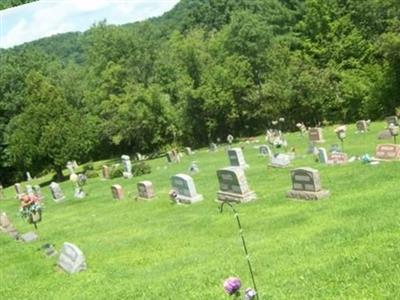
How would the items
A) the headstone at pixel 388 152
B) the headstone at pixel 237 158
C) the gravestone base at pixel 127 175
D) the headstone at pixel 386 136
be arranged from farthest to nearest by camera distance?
1. the gravestone base at pixel 127 175
2. the headstone at pixel 386 136
3. the headstone at pixel 237 158
4. the headstone at pixel 388 152

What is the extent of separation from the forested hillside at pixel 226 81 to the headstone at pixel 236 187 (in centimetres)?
2753

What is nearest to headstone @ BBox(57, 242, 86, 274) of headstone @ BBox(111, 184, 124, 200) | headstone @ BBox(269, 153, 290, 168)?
headstone @ BBox(111, 184, 124, 200)

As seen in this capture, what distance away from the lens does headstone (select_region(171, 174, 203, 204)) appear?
2097 centimetres

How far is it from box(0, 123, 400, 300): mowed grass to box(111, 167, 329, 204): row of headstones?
45 centimetres

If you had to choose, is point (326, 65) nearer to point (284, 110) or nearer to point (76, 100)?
point (284, 110)

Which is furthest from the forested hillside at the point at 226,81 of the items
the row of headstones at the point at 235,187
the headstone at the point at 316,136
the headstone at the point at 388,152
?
the headstone at the point at 388,152

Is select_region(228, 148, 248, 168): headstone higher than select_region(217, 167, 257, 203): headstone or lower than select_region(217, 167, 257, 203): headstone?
lower

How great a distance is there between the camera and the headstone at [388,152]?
69.5 feet

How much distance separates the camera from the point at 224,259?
11.3 m

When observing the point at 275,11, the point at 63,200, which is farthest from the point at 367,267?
the point at 275,11

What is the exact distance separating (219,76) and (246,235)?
4009 centimetres

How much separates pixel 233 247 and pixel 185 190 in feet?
29.4

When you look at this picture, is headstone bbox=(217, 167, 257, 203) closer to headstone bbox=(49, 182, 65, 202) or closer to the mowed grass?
the mowed grass

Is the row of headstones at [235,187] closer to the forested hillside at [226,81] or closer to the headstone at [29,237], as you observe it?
the headstone at [29,237]
